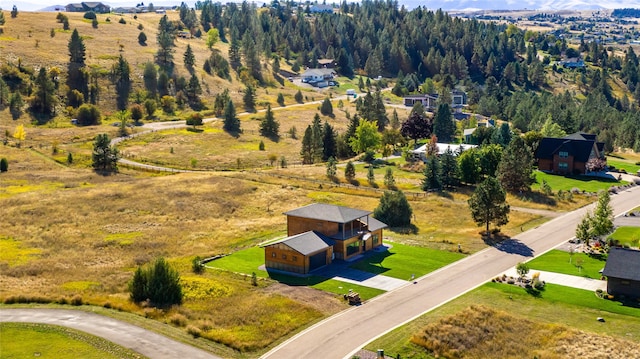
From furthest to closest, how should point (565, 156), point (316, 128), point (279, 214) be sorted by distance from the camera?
point (316, 128) < point (565, 156) < point (279, 214)

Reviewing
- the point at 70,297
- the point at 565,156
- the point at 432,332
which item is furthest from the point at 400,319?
the point at 565,156

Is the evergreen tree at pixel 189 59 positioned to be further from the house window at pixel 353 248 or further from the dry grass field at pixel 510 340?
the dry grass field at pixel 510 340

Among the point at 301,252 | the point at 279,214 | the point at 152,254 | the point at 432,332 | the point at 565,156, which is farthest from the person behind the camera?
the point at 565,156

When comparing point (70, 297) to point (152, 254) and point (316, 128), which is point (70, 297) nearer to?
point (152, 254)

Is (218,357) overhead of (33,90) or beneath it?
beneath

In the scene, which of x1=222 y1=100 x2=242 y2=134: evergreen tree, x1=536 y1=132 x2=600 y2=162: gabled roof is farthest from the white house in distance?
x1=222 y1=100 x2=242 y2=134: evergreen tree

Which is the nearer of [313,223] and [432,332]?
[432,332]

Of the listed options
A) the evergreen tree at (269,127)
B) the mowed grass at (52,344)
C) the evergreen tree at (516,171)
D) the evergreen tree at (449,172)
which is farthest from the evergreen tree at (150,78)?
the mowed grass at (52,344)
